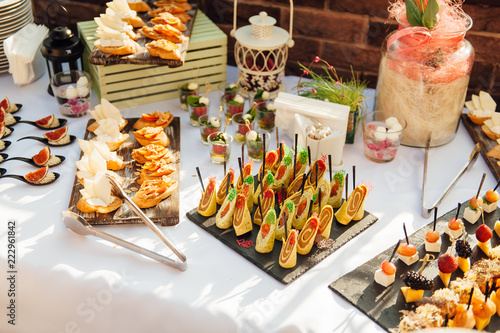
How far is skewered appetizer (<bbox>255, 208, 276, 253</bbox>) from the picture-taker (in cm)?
150

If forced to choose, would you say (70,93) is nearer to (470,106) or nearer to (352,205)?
(352,205)

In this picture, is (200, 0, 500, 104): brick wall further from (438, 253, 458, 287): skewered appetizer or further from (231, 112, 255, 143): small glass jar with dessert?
(438, 253, 458, 287): skewered appetizer

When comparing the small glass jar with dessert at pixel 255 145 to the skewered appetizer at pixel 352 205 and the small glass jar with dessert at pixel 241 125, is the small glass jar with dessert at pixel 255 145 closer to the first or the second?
the small glass jar with dessert at pixel 241 125

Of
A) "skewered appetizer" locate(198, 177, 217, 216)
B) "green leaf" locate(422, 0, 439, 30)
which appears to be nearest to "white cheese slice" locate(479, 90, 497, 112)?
"green leaf" locate(422, 0, 439, 30)

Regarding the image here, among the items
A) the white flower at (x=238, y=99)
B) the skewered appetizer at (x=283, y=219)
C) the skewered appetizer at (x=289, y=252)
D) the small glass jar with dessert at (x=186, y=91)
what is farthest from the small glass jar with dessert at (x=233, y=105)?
the skewered appetizer at (x=289, y=252)

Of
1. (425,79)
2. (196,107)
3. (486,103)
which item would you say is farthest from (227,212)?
(486,103)

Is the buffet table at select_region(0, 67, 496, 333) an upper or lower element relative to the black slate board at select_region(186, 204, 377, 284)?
lower

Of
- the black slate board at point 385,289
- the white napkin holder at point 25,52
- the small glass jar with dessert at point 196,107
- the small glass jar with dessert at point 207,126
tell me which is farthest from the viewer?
the white napkin holder at point 25,52

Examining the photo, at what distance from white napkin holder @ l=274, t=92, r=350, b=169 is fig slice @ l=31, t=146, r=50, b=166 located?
30.7 inches

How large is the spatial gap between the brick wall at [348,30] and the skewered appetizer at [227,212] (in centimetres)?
108

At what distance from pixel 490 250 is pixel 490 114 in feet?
2.31

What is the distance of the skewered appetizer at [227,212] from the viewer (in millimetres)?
1585

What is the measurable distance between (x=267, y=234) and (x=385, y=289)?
0.34 metres

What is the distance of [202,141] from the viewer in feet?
6.47
